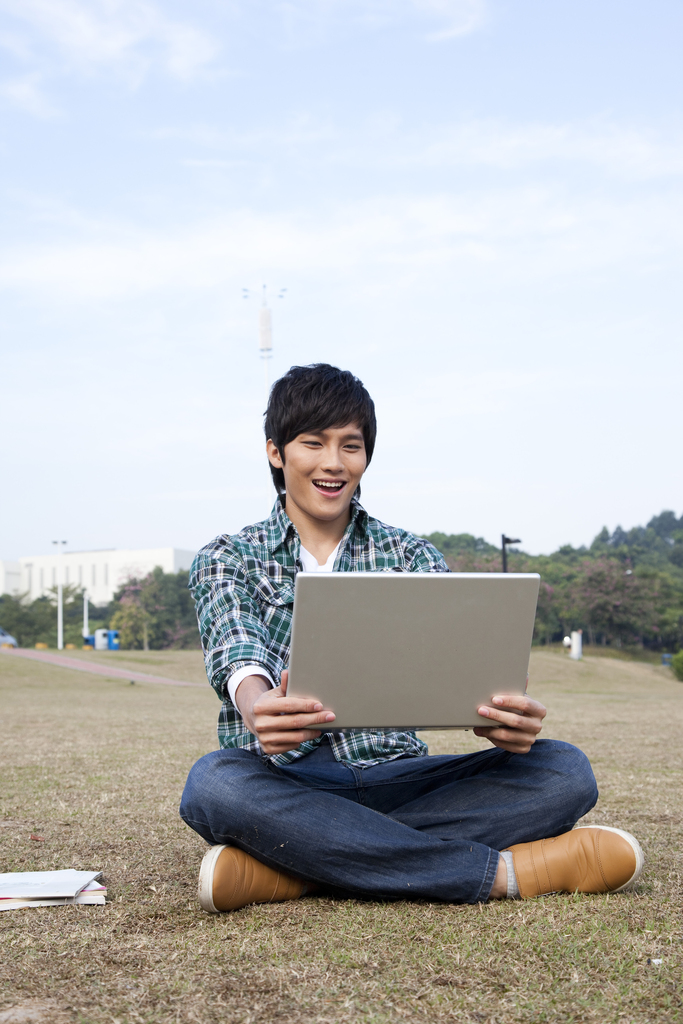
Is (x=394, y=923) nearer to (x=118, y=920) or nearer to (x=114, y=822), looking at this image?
(x=118, y=920)

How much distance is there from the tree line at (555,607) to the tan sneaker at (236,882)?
1705 inches

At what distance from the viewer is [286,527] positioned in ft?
9.59

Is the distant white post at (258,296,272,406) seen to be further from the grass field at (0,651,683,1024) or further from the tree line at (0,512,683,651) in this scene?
the grass field at (0,651,683,1024)

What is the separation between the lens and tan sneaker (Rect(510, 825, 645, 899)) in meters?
2.45

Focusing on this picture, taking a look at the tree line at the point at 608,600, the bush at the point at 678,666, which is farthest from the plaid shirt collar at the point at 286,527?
the tree line at the point at 608,600

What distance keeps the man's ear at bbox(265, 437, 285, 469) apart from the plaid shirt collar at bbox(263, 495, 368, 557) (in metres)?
0.12

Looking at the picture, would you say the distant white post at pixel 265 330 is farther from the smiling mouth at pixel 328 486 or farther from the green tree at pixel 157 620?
the smiling mouth at pixel 328 486

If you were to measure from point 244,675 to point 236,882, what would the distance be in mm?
549

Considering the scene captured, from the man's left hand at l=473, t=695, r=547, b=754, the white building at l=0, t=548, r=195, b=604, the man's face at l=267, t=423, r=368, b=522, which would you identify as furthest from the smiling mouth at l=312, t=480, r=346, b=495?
the white building at l=0, t=548, r=195, b=604

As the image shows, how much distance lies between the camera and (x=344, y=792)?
2629 mm

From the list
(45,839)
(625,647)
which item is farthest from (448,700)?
(625,647)

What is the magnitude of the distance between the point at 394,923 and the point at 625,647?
54.0 meters

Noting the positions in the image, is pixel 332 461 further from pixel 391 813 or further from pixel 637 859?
pixel 637 859

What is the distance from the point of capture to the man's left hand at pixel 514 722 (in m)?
2.26
